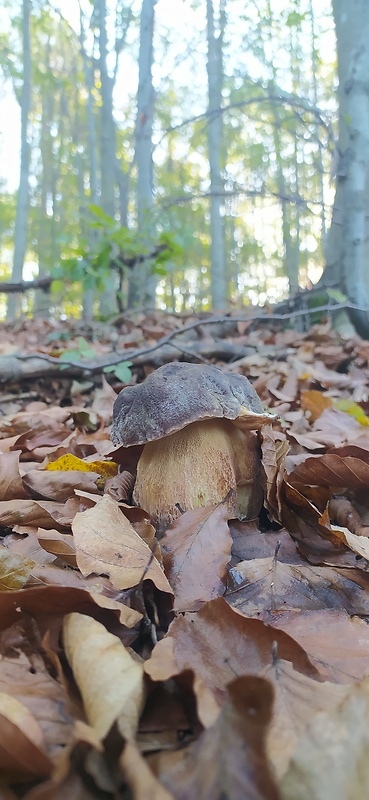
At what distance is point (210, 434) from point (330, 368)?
2.58m

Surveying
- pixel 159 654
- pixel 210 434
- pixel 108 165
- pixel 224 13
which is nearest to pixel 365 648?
pixel 159 654

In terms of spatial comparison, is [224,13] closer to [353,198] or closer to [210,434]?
[353,198]

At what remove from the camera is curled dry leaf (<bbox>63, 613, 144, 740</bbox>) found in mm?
658

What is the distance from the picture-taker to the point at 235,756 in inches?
22.5

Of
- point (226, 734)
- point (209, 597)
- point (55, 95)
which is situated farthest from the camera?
point (55, 95)

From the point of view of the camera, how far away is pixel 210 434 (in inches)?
59.8

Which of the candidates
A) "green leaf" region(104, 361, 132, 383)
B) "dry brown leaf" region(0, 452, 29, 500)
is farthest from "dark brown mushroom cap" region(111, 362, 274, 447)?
"green leaf" region(104, 361, 132, 383)

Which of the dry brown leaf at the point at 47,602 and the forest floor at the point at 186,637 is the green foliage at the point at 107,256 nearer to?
the forest floor at the point at 186,637

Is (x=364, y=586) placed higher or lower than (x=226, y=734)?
lower

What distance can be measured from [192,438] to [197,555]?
0.40 meters

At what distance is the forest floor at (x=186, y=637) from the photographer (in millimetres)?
574

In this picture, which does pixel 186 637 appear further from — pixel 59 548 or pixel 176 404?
pixel 176 404

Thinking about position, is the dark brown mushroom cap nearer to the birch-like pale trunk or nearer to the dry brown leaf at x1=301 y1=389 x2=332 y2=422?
the dry brown leaf at x1=301 y1=389 x2=332 y2=422

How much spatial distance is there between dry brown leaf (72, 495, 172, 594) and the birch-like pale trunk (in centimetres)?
413
